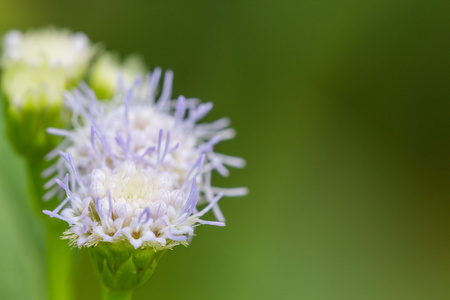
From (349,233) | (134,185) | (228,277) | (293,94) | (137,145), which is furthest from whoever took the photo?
(293,94)

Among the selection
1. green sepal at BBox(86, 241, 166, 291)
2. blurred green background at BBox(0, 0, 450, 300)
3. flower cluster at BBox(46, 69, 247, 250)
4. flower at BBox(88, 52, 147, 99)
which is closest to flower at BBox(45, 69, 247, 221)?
flower cluster at BBox(46, 69, 247, 250)

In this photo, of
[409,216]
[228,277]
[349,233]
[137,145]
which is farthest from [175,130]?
[409,216]

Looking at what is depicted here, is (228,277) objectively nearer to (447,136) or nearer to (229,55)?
(229,55)

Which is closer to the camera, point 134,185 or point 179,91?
point 134,185

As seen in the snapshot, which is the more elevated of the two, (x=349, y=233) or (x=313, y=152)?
(x=313, y=152)

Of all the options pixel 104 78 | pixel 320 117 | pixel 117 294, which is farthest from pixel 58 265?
pixel 320 117

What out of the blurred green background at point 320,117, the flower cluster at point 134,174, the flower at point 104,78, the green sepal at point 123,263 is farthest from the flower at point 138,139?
the blurred green background at point 320,117

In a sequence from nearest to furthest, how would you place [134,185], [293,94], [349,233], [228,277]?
[134,185]
[228,277]
[349,233]
[293,94]

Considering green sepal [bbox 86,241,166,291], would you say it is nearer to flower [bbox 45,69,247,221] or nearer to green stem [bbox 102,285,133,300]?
green stem [bbox 102,285,133,300]
